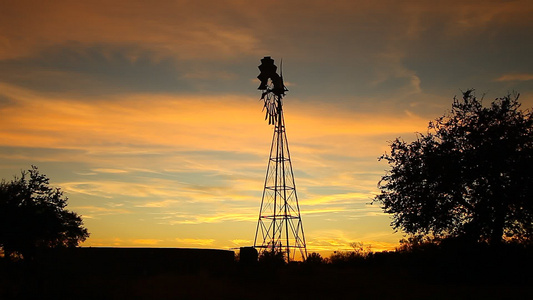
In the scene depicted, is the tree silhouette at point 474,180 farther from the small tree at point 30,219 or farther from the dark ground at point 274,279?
the small tree at point 30,219

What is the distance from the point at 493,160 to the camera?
32.7m

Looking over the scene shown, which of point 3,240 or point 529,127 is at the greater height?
point 529,127

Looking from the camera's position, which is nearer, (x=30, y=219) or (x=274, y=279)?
(x=274, y=279)

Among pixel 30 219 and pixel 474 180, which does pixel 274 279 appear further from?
pixel 30 219

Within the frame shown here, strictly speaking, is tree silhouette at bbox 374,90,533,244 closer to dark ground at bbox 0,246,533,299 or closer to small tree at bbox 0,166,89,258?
dark ground at bbox 0,246,533,299

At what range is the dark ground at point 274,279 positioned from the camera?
1000 inches

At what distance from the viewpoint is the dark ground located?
25.4 meters

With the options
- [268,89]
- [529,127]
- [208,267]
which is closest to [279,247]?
[208,267]

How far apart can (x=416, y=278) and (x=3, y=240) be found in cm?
3625

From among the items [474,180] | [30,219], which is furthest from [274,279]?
[30,219]

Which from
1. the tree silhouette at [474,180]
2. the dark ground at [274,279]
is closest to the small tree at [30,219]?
the dark ground at [274,279]

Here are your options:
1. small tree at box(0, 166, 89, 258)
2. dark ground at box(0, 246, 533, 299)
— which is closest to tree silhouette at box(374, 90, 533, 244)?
dark ground at box(0, 246, 533, 299)

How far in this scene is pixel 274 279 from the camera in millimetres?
29844

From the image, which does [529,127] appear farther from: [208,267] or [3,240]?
[3,240]
